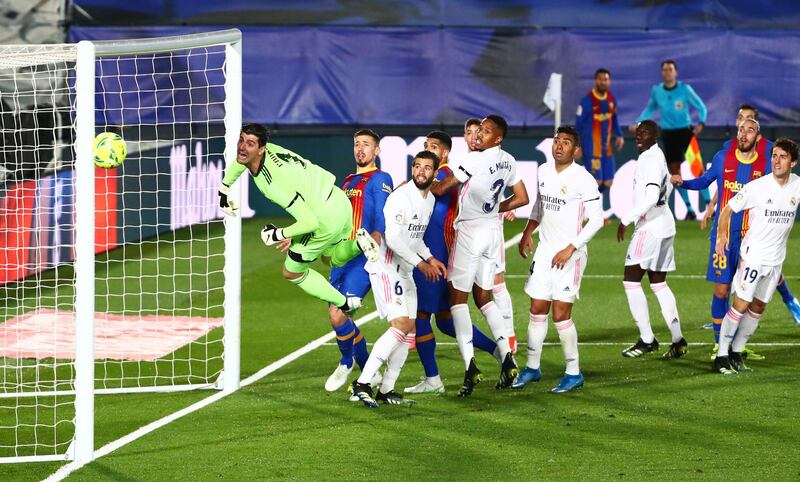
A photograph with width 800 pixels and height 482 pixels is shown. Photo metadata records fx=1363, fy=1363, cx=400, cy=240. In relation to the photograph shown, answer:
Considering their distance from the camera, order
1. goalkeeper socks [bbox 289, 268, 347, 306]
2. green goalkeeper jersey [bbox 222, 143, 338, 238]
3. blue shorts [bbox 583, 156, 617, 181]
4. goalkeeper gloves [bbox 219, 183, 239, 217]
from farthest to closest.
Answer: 1. blue shorts [bbox 583, 156, 617, 181]
2. goalkeeper socks [bbox 289, 268, 347, 306]
3. goalkeeper gloves [bbox 219, 183, 239, 217]
4. green goalkeeper jersey [bbox 222, 143, 338, 238]

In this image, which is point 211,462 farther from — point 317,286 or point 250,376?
point 250,376

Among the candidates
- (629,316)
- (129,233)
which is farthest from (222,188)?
(129,233)

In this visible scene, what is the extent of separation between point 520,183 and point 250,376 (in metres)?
2.65

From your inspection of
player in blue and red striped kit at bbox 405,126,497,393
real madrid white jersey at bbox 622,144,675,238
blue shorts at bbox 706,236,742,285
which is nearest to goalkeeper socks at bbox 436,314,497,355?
player in blue and red striped kit at bbox 405,126,497,393

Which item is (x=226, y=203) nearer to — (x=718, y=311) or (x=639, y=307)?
(x=639, y=307)

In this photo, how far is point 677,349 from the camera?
11.3m

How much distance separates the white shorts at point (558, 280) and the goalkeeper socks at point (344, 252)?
4.29ft

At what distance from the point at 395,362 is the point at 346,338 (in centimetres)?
63

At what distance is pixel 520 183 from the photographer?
1011cm

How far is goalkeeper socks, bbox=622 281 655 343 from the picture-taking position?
1131 cm

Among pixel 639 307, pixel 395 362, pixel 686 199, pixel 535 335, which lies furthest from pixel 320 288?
pixel 686 199

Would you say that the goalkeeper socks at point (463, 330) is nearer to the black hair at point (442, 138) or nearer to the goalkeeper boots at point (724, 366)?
the black hair at point (442, 138)

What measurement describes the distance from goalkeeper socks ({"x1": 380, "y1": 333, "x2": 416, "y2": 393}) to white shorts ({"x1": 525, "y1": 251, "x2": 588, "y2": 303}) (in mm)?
1031

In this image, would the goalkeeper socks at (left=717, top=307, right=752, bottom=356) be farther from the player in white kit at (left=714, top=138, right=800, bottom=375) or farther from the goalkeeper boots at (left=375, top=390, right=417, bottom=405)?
the goalkeeper boots at (left=375, top=390, right=417, bottom=405)
